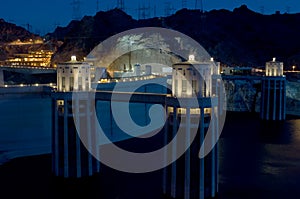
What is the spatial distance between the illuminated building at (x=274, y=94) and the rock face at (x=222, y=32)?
33.8 metres

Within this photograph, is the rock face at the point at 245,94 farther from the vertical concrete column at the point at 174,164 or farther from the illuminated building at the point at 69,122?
the vertical concrete column at the point at 174,164

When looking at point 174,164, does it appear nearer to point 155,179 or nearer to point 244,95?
point 155,179

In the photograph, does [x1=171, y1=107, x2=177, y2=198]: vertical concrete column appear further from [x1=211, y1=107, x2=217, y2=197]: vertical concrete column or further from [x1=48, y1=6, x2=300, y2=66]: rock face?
[x1=48, y1=6, x2=300, y2=66]: rock face

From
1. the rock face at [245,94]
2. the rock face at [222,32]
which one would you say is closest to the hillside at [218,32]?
the rock face at [222,32]

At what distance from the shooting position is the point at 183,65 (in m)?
31.2

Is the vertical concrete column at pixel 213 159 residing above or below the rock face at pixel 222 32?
below

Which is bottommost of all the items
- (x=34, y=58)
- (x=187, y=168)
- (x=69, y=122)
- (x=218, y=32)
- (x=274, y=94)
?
(x=187, y=168)

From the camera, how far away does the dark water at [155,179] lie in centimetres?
3444

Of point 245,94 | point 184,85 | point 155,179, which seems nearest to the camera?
point 184,85

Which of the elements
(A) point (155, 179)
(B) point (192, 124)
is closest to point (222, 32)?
(A) point (155, 179)

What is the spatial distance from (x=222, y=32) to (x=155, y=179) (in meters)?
101

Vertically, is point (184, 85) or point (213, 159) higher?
point (184, 85)

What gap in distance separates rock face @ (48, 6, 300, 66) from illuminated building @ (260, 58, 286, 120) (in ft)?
111

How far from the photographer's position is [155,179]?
123 feet
